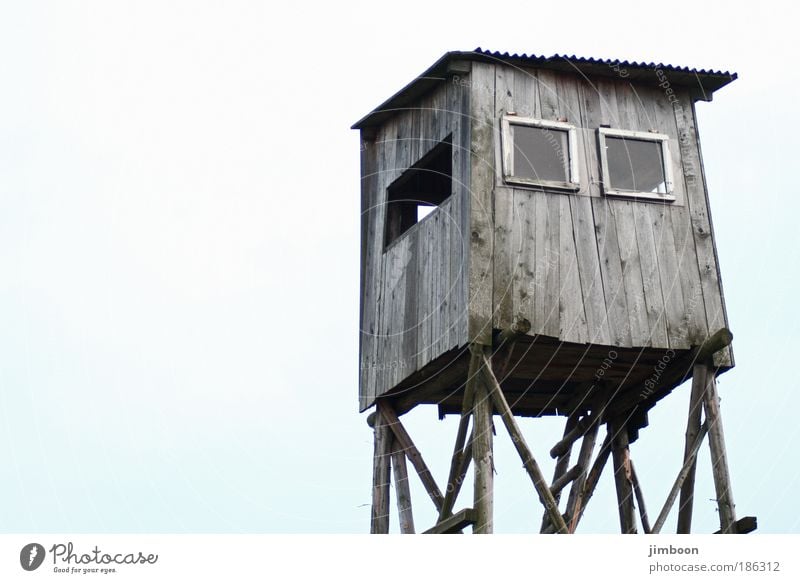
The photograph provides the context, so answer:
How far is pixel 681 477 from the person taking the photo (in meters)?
12.9

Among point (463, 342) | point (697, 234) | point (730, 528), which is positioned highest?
point (697, 234)

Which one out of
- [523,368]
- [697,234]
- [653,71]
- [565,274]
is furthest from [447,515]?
[653,71]

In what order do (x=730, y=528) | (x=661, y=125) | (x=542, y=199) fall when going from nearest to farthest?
(x=730, y=528), (x=542, y=199), (x=661, y=125)

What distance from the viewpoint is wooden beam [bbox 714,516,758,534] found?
12094 millimetres

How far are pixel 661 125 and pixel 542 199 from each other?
171 cm

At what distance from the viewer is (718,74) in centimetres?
1407

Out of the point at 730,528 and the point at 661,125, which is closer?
the point at 730,528

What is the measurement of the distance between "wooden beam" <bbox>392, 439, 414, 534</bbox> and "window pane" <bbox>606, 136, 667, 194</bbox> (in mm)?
3476

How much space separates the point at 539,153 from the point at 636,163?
1.04 metres

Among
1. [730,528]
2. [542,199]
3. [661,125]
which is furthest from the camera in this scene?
[661,125]

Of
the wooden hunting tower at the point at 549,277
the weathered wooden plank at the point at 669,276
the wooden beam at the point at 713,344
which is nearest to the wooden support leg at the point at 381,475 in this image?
the wooden hunting tower at the point at 549,277

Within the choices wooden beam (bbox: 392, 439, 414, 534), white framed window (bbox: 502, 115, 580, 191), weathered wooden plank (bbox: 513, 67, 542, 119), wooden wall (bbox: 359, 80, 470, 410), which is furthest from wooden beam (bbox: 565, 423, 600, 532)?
weathered wooden plank (bbox: 513, 67, 542, 119)

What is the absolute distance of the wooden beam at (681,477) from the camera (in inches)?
507

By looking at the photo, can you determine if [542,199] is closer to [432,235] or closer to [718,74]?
[432,235]
